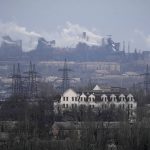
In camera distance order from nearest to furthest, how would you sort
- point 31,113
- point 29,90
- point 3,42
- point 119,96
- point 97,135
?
1. point 97,135
2. point 31,113
3. point 119,96
4. point 29,90
5. point 3,42

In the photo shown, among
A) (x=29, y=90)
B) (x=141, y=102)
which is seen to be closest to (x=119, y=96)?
(x=141, y=102)

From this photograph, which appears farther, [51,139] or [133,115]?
[133,115]

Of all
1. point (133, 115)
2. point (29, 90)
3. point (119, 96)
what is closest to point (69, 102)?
point (119, 96)

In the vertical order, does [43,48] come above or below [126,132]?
above

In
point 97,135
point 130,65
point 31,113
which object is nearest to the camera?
point 97,135

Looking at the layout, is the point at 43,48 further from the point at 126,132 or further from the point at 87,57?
the point at 126,132

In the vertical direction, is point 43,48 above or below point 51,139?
above

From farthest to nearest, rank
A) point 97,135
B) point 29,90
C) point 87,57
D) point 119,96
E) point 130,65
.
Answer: point 87,57
point 130,65
point 29,90
point 119,96
point 97,135

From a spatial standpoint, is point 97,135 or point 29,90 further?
point 29,90

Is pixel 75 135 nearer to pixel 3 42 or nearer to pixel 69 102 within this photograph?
pixel 69 102
